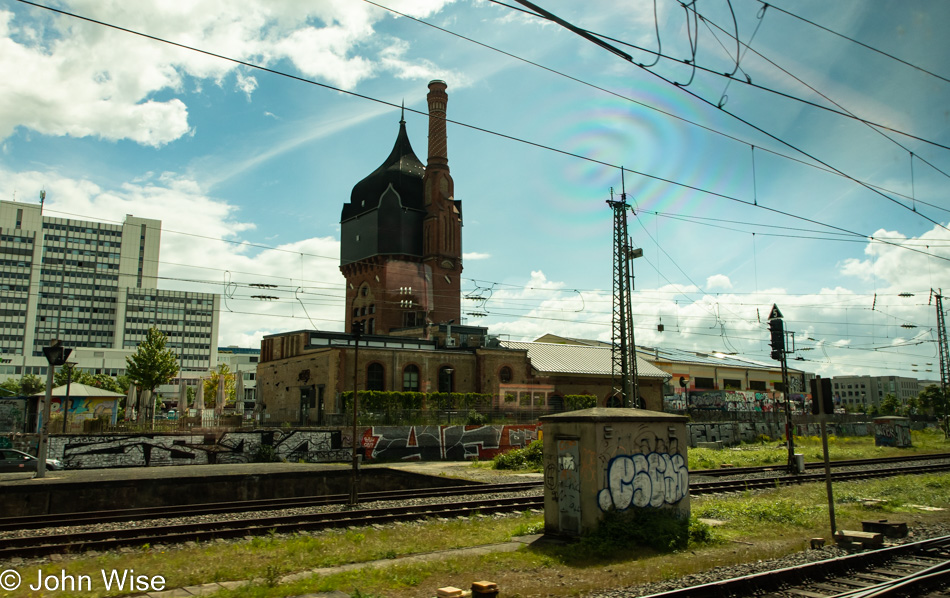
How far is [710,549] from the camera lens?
11.2m

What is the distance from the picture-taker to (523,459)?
3108 cm

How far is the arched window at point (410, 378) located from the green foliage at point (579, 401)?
464 inches

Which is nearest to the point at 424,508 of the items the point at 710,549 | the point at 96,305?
the point at 710,549

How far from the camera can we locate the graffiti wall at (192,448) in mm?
29750

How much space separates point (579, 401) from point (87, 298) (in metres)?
131

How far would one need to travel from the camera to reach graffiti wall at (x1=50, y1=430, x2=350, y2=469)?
2975 cm

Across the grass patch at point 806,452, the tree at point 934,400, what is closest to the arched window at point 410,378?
the grass patch at point 806,452

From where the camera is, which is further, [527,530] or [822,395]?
[527,530]

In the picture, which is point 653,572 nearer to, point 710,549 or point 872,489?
point 710,549

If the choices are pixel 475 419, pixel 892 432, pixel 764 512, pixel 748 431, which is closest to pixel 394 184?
pixel 475 419

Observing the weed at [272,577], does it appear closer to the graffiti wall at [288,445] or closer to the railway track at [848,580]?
the railway track at [848,580]

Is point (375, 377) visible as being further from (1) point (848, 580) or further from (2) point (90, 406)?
(1) point (848, 580)

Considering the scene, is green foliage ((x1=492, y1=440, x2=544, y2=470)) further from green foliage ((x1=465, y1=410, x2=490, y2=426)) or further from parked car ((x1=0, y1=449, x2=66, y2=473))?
parked car ((x1=0, y1=449, x2=66, y2=473))

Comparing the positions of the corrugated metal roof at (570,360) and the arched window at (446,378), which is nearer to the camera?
the arched window at (446,378)
